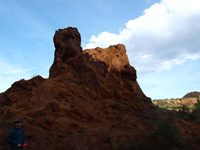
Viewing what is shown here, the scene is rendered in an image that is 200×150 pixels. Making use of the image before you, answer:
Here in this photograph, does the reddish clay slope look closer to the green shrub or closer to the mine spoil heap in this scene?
the mine spoil heap

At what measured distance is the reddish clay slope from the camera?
932 centimetres

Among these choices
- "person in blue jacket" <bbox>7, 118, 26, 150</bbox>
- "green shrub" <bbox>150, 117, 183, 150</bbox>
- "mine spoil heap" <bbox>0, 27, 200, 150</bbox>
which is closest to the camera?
"person in blue jacket" <bbox>7, 118, 26, 150</bbox>

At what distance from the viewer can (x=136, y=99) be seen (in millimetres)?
17062

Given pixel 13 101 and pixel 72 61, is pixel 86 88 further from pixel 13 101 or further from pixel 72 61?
pixel 13 101

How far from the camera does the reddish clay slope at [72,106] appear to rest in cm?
932

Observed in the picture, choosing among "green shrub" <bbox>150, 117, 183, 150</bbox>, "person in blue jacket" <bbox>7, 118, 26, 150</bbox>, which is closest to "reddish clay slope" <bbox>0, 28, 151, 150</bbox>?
"green shrub" <bbox>150, 117, 183, 150</bbox>

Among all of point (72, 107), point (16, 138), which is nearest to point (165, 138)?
point (72, 107)

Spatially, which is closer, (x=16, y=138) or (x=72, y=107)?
(x=16, y=138)

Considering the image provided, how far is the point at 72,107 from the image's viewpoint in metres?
11.5

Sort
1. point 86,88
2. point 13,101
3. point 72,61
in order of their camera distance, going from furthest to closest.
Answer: point 72,61 → point 86,88 → point 13,101

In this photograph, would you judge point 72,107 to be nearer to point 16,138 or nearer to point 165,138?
point 165,138

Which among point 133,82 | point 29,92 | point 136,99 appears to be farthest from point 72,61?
point 133,82

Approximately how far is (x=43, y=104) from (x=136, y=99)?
9.21m

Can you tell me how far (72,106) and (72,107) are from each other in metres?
0.09
